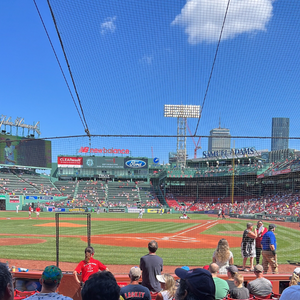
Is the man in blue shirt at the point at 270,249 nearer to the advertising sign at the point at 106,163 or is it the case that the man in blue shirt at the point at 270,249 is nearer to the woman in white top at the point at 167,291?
the woman in white top at the point at 167,291

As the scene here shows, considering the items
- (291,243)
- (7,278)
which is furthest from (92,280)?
(291,243)

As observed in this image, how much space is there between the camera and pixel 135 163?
235 feet

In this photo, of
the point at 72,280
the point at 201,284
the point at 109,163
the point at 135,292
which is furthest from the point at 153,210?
the point at 201,284

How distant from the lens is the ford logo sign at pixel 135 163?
7112 cm

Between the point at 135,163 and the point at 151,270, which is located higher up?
the point at 151,270

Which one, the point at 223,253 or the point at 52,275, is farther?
the point at 223,253

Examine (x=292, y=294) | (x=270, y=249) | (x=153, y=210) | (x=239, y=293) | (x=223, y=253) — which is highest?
(x=292, y=294)

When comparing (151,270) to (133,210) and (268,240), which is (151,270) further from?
(133,210)

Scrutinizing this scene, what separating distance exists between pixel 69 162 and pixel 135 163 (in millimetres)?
15872

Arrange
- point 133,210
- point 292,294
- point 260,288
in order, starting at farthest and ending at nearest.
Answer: point 133,210 → point 260,288 → point 292,294

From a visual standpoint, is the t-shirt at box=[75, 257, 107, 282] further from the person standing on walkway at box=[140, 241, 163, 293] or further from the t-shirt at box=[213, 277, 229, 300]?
the t-shirt at box=[213, 277, 229, 300]

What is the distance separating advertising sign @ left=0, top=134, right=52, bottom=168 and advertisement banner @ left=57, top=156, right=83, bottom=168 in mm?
7929

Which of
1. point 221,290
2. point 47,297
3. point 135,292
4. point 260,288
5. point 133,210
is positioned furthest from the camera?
point 133,210

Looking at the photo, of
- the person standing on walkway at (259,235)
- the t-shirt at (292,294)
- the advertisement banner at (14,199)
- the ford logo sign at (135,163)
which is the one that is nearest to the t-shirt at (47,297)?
the t-shirt at (292,294)
